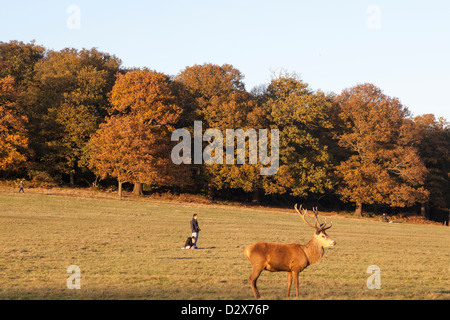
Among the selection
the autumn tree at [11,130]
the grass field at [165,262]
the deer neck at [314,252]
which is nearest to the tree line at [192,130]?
the autumn tree at [11,130]

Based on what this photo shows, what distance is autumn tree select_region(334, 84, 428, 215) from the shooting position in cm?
6097

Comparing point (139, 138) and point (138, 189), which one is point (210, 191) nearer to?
point (138, 189)

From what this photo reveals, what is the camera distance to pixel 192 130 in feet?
204

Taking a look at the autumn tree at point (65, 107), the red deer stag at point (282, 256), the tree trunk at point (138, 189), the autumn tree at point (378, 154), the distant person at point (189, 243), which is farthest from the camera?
the autumn tree at point (378, 154)

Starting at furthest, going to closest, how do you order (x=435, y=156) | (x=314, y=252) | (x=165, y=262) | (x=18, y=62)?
1. (x=435, y=156)
2. (x=18, y=62)
3. (x=165, y=262)
4. (x=314, y=252)

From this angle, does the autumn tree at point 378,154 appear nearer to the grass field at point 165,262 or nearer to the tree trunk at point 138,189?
the tree trunk at point 138,189

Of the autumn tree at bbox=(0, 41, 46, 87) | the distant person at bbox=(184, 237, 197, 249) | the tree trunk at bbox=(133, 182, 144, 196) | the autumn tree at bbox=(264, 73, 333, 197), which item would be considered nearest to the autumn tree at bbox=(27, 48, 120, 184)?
the autumn tree at bbox=(0, 41, 46, 87)

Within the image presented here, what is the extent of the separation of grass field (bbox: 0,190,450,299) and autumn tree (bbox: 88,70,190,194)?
12557mm

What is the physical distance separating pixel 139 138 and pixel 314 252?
42850 mm

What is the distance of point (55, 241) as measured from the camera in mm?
24016

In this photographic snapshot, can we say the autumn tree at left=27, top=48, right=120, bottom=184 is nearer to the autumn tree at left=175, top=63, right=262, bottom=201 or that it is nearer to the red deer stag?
the autumn tree at left=175, top=63, right=262, bottom=201

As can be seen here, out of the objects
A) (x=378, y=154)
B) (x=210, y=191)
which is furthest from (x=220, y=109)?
(x=378, y=154)

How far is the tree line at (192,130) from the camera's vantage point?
178ft
